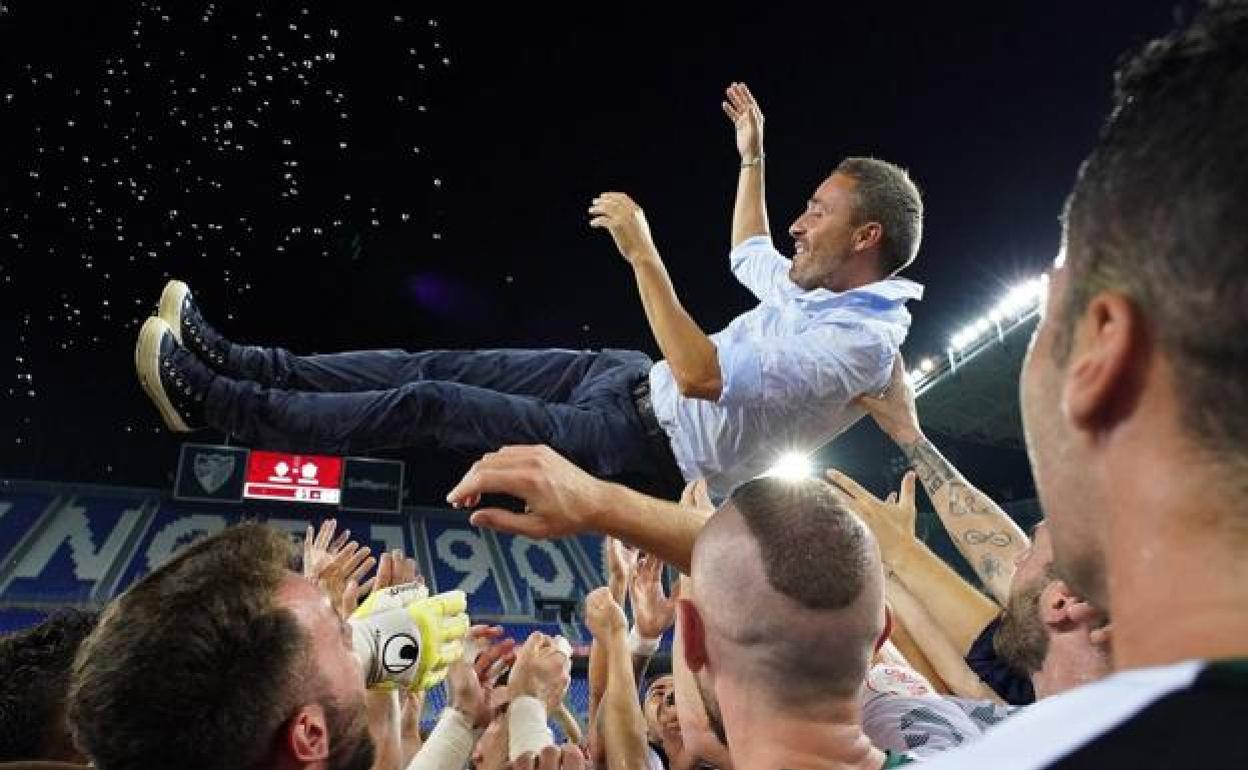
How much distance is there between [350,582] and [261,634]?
6.07 feet

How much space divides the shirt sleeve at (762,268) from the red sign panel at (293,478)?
48.6ft

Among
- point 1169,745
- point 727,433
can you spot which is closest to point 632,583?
point 727,433

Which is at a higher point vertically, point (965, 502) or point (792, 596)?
point (965, 502)

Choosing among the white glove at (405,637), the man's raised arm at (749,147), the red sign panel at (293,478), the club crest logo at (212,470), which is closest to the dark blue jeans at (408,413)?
the man's raised arm at (749,147)

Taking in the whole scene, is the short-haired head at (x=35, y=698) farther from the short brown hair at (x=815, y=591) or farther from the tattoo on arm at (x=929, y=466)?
the tattoo on arm at (x=929, y=466)

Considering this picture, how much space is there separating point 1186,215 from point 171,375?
145 inches

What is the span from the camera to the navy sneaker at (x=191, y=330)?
3.79 meters

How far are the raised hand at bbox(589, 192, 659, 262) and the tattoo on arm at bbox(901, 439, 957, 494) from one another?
1.33 meters

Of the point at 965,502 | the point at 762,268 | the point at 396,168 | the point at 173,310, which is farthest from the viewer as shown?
the point at 396,168

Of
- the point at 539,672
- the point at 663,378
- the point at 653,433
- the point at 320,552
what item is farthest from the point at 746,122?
the point at 320,552

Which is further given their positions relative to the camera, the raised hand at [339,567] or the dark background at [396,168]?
the dark background at [396,168]

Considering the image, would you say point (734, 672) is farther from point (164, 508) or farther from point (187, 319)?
point (164, 508)

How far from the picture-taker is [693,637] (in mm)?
1579

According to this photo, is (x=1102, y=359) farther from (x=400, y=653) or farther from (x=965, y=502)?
(x=965, y=502)
